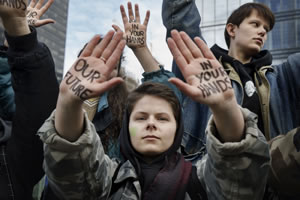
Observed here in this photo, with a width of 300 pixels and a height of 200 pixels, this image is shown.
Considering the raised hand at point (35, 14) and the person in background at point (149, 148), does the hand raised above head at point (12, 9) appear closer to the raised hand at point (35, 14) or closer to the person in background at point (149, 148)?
the person in background at point (149, 148)

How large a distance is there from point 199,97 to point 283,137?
1.53ft

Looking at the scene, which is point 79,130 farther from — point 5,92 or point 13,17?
point 5,92

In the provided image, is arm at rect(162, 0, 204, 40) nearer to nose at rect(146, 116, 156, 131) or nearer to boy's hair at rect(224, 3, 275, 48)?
boy's hair at rect(224, 3, 275, 48)

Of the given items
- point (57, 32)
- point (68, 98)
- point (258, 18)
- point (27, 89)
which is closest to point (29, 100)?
point (27, 89)

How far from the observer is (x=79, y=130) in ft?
5.04

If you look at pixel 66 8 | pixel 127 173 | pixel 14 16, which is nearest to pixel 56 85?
pixel 14 16

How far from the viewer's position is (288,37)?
26.3m

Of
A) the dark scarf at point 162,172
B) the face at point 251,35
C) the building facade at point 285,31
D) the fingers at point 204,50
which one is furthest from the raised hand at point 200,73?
the building facade at point 285,31

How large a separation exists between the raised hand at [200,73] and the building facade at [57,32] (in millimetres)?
83545

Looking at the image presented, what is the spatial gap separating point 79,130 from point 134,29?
5.14ft

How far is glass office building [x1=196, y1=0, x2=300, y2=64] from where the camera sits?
24.1 m

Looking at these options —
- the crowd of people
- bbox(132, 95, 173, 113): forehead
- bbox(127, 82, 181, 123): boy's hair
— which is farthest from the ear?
bbox(132, 95, 173, 113): forehead

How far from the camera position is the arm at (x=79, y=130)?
1.47 m

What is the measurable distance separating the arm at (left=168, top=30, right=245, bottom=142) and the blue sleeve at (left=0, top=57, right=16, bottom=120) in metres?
1.30
